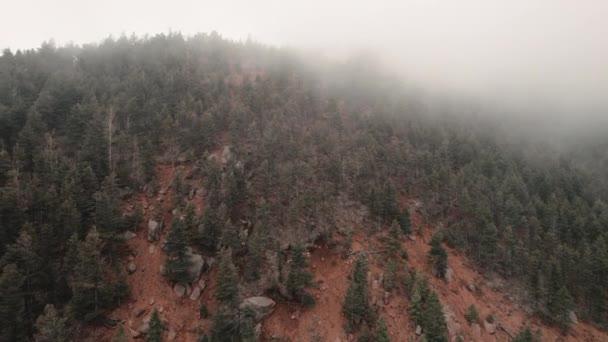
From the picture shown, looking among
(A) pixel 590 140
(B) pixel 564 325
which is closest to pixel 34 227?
(B) pixel 564 325

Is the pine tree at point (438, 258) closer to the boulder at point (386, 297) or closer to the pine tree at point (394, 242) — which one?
the pine tree at point (394, 242)

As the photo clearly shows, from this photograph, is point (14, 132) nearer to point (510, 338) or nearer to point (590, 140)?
point (510, 338)

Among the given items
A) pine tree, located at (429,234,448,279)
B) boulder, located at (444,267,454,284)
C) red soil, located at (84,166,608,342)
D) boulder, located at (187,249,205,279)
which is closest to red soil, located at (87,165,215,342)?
red soil, located at (84,166,608,342)

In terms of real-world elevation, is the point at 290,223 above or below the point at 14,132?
below

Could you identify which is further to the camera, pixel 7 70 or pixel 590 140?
pixel 590 140

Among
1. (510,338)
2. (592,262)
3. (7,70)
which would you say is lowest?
(510,338)

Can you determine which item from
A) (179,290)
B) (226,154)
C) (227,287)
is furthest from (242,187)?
(227,287)

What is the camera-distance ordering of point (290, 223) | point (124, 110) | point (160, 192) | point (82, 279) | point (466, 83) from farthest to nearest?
point (466, 83) < point (124, 110) < point (160, 192) < point (290, 223) < point (82, 279)
